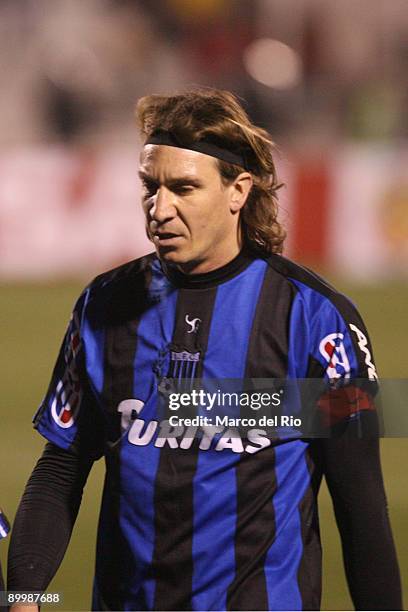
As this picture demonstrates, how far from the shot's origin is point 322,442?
2.69 meters

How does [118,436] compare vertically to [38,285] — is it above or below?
below

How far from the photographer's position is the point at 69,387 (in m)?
2.89

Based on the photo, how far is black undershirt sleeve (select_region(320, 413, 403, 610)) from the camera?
2.66 m

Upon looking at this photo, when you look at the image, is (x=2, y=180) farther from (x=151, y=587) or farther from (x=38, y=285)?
(x=151, y=587)

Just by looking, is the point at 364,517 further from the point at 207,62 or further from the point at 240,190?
the point at 207,62

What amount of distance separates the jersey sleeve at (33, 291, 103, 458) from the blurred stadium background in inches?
336

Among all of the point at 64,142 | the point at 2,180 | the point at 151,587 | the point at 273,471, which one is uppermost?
the point at 64,142

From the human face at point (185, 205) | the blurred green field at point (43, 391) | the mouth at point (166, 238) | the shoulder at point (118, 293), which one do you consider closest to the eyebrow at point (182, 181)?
the human face at point (185, 205)

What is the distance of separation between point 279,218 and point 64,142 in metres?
15.9

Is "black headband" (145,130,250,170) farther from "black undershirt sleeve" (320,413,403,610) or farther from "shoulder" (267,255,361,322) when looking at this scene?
"black undershirt sleeve" (320,413,403,610)

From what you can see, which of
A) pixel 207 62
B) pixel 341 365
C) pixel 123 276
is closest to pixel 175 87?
pixel 207 62

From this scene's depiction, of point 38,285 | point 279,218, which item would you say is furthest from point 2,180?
point 279,218

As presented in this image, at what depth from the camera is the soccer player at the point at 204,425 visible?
265 centimetres

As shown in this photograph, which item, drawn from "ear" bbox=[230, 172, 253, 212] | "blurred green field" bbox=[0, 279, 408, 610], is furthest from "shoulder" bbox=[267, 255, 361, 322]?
"blurred green field" bbox=[0, 279, 408, 610]
